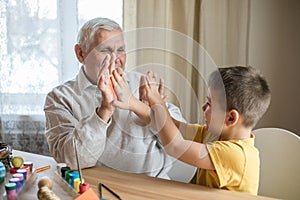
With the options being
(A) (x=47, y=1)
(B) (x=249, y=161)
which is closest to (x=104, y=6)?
(A) (x=47, y=1)

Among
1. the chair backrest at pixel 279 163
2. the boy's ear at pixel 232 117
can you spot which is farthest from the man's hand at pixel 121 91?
the chair backrest at pixel 279 163

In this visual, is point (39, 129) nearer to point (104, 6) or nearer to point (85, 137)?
point (104, 6)

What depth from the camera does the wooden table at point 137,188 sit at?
0.86 meters

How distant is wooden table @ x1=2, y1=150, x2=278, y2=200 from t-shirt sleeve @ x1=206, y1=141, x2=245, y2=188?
0.04 m

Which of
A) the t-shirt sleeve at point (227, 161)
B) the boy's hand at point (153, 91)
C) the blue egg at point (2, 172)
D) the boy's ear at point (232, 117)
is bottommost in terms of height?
the blue egg at point (2, 172)

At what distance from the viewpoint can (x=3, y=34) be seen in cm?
206

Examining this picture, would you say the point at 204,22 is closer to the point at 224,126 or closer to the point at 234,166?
the point at 224,126

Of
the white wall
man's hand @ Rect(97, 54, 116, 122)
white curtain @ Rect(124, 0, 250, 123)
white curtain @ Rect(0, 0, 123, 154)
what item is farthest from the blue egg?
the white wall

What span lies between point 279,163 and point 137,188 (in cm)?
49

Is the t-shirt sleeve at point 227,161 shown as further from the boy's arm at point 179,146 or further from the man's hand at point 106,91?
the man's hand at point 106,91

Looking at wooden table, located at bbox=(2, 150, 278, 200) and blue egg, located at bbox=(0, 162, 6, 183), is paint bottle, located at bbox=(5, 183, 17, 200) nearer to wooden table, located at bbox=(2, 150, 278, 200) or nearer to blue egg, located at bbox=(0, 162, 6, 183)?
wooden table, located at bbox=(2, 150, 278, 200)

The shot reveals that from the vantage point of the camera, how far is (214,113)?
968 millimetres

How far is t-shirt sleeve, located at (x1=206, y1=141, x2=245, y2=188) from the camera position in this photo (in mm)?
892

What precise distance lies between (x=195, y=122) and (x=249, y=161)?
31 cm
